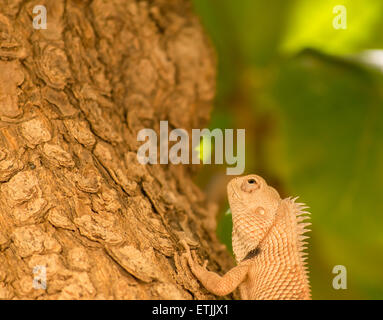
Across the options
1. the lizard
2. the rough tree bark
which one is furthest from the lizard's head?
the rough tree bark

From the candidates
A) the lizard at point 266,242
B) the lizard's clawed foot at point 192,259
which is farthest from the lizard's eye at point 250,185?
the lizard's clawed foot at point 192,259

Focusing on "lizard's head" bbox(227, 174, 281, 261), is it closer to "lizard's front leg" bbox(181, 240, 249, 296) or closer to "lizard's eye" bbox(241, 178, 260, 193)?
"lizard's eye" bbox(241, 178, 260, 193)

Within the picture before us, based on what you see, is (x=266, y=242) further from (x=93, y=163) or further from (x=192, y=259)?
(x=93, y=163)

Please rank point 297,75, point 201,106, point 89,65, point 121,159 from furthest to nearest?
1. point 297,75
2. point 201,106
3. point 89,65
4. point 121,159

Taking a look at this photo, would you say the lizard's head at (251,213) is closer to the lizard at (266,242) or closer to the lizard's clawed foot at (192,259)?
the lizard at (266,242)
